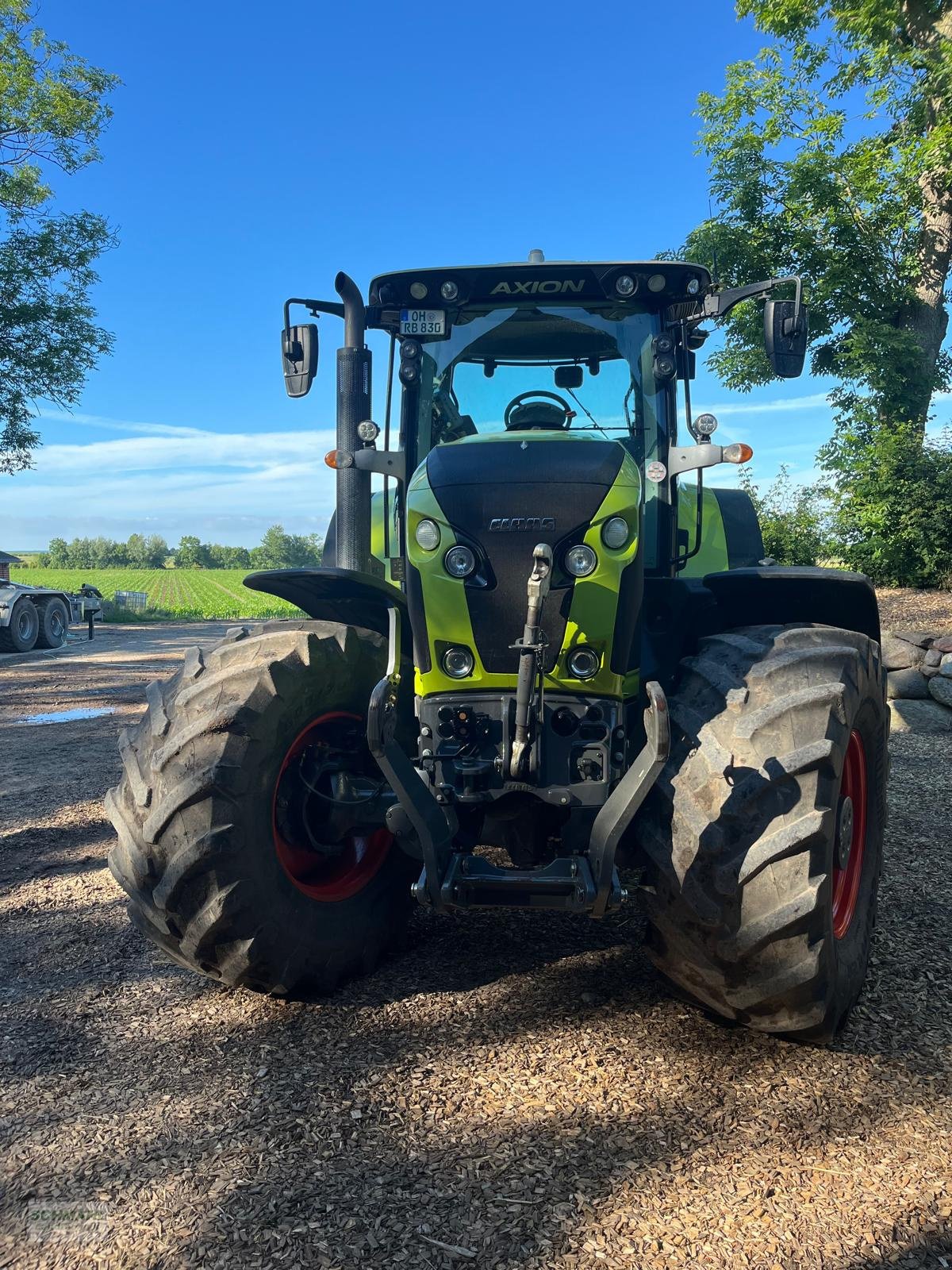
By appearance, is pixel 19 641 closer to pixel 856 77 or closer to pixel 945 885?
pixel 945 885

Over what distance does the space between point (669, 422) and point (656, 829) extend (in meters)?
1.90

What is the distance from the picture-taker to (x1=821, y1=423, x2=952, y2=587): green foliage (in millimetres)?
12789

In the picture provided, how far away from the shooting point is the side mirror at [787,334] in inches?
147

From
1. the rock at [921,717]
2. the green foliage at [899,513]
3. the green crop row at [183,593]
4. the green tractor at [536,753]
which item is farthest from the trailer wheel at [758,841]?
the green crop row at [183,593]

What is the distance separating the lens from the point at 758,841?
2.57m

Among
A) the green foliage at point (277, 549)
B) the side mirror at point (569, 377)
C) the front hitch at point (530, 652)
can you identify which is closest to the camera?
the front hitch at point (530, 652)

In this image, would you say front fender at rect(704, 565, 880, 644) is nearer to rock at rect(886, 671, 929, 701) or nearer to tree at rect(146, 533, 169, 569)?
rock at rect(886, 671, 929, 701)

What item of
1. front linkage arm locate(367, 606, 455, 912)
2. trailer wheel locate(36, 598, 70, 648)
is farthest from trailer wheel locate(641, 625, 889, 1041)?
trailer wheel locate(36, 598, 70, 648)

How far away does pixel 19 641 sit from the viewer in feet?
55.5

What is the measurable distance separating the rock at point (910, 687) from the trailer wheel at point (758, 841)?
590cm

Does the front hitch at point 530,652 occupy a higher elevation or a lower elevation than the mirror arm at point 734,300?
lower

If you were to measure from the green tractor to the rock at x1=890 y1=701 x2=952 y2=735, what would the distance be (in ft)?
15.7

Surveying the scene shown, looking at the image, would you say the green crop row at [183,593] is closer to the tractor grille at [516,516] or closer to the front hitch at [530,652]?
the tractor grille at [516,516]

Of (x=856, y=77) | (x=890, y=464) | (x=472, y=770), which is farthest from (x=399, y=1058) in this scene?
(x=856, y=77)
